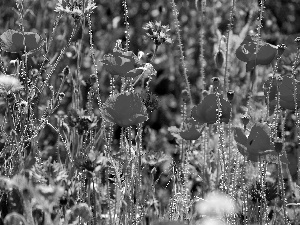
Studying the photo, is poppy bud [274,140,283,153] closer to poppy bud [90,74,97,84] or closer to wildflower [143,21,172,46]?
wildflower [143,21,172,46]

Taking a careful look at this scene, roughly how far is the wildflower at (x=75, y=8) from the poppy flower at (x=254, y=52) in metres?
0.45

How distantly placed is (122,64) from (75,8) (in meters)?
0.27

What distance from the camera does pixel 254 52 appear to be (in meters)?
1.95

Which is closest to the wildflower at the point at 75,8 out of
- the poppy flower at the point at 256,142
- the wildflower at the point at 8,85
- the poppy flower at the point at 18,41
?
the poppy flower at the point at 18,41

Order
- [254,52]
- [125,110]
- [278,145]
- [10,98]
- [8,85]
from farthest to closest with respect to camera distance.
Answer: [254,52], [10,98], [8,85], [125,110], [278,145]

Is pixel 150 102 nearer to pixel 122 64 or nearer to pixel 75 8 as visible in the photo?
pixel 122 64

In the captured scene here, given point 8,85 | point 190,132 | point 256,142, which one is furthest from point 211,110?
point 8,85

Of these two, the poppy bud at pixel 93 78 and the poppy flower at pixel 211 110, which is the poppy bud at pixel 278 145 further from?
the poppy bud at pixel 93 78

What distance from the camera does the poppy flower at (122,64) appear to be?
1693 mm

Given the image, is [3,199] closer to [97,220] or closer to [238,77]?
[97,220]

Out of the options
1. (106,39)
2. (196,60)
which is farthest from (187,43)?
(106,39)

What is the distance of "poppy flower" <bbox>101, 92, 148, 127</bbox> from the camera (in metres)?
1.64

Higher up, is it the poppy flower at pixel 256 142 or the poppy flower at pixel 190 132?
the poppy flower at pixel 190 132

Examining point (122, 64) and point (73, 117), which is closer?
point (122, 64)
